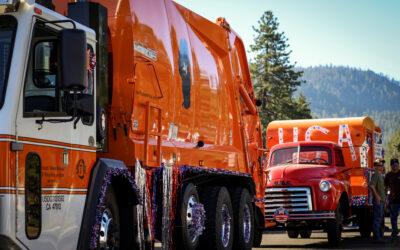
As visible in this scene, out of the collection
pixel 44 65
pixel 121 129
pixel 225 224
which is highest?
pixel 44 65

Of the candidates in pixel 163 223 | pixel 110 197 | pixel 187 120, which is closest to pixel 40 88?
pixel 110 197

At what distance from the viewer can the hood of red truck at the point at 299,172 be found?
52.8 feet

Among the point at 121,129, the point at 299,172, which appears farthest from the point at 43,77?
the point at 299,172

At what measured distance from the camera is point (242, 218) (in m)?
11.6

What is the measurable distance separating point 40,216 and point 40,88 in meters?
1.14

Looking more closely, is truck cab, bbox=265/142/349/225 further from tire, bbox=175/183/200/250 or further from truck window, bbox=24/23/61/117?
truck window, bbox=24/23/61/117

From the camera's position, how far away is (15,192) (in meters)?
5.62

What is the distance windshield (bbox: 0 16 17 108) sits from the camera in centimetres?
584

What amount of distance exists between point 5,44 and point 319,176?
36.7ft

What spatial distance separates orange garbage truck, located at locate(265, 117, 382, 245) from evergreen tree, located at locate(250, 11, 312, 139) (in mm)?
39108

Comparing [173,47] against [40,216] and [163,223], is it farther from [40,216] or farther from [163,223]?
[40,216]

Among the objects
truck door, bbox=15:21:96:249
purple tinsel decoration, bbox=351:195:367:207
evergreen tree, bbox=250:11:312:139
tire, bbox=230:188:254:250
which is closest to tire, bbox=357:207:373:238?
purple tinsel decoration, bbox=351:195:367:207

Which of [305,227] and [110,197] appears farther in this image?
[305,227]

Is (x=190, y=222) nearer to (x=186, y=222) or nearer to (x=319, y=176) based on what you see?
(x=186, y=222)
